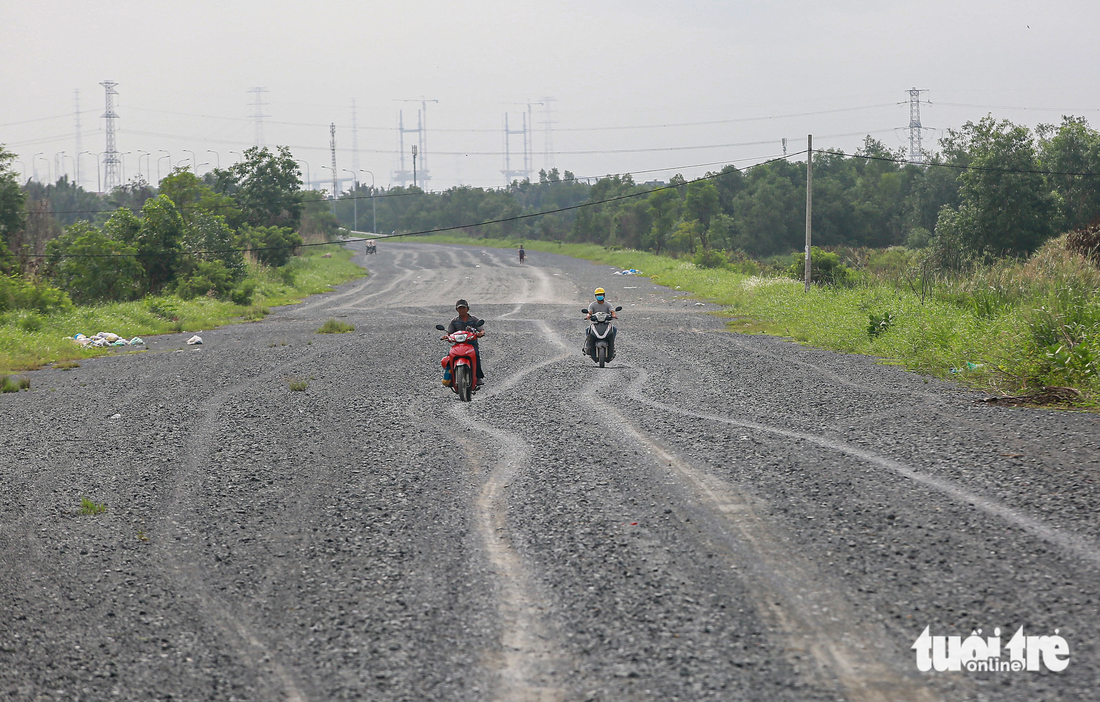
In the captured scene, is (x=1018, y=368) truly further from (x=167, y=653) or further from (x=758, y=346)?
(x=167, y=653)

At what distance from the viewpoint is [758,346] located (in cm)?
2234

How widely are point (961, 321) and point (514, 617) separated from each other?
15.8 m

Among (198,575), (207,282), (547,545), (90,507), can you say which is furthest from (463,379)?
(207,282)

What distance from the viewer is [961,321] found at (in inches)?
741

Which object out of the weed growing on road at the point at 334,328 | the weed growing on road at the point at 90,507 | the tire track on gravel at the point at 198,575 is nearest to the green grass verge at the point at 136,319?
the weed growing on road at the point at 334,328

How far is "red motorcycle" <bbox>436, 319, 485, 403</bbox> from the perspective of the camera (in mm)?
14039

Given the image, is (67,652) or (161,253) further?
(161,253)

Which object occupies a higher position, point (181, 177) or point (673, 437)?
point (181, 177)

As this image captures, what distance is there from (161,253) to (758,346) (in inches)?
1163

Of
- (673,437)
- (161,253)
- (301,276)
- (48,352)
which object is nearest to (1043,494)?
(673,437)

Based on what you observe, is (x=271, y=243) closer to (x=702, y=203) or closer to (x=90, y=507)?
(x=702, y=203)

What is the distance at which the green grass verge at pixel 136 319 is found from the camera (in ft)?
77.9

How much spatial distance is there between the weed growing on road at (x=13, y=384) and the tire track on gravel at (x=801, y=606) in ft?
49.7

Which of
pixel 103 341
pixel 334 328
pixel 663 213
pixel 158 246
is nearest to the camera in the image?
pixel 103 341
